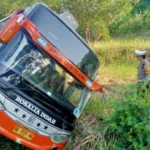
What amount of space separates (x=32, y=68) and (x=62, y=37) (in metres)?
0.58

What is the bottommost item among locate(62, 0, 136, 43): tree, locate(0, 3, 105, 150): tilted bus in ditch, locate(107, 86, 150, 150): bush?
locate(62, 0, 136, 43): tree

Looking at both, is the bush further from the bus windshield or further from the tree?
the tree

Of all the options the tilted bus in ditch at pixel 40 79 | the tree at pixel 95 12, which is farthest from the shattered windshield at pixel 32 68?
the tree at pixel 95 12

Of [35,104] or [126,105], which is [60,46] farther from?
[126,105]

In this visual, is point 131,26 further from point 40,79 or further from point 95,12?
point 40,79

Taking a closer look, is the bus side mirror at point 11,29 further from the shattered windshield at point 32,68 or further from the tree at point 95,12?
the tree at point 95,12

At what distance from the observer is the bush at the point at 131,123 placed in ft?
14.3

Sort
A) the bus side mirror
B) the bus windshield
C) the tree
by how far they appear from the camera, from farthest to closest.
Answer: the tree < the bus windshield < the bus side mirror

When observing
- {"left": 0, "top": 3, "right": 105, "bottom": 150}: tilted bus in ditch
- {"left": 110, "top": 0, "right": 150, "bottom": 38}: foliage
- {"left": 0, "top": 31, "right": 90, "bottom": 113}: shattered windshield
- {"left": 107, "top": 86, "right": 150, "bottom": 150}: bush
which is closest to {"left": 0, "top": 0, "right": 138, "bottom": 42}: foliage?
{"left": 110, "top": 0, "right": 150, "bottom": 38}: foliage

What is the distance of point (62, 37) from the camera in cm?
465

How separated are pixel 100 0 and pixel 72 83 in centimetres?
794

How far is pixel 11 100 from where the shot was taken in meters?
4.27

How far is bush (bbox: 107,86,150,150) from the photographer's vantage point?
4.36 meters

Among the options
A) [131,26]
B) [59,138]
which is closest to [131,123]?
[59,138]
